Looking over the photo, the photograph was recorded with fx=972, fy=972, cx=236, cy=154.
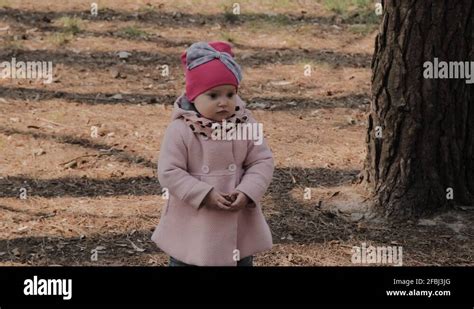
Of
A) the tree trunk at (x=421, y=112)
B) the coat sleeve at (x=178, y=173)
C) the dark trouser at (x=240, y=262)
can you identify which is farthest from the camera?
the tree trunk at (x=421, y=112)

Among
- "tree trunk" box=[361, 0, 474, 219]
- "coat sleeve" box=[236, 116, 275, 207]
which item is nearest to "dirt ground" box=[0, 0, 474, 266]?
"tree trunk" box=[361, 0, 474, 219]

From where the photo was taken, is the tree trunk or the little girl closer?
the little girl

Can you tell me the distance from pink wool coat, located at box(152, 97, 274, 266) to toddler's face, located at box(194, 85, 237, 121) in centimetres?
10

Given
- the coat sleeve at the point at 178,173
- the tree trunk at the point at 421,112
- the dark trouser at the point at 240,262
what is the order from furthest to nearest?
the tree trunk at the point at 421,112, the dark trouser at the point at 240,262, the coat sleeve at the point at 178,173

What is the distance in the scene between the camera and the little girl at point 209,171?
14.0 ft

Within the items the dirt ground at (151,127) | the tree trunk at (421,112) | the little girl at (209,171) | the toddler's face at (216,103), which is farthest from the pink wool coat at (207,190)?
the tree trunk at (421,112)

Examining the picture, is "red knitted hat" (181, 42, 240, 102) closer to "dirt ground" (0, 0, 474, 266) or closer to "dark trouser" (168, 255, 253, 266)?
Result: "dark trouser" (168, 255, 253, 266)

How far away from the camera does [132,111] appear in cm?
805

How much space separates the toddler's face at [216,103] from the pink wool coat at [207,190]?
4.0 inches

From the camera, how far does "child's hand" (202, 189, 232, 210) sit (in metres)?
4.23

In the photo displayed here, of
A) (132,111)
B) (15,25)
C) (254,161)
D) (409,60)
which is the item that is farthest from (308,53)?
(254,161)

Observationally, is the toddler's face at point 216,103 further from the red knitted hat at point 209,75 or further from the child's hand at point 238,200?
the child's hand at point 238,200

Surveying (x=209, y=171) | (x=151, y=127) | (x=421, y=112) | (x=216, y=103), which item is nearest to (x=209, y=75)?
(x=216, y=103)
